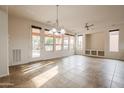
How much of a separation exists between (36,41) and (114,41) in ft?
21.7

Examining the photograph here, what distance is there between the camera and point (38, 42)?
786 centimetres

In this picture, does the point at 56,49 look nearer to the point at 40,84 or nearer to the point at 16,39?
the point at 16,39

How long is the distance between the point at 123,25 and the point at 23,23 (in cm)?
746

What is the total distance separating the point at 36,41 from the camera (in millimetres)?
7688

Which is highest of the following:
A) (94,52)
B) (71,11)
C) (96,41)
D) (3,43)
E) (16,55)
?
(71,11)

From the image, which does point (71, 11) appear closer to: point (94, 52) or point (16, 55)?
point (16, 55)

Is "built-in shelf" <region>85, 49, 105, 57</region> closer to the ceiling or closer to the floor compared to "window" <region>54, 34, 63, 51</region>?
closer to the floor

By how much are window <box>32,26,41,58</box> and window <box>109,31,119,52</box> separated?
6153 mm

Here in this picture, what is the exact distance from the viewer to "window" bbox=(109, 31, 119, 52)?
8.89 meters

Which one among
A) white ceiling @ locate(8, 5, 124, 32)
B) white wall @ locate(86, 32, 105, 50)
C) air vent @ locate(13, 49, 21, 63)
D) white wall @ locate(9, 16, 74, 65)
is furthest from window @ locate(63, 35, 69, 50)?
air vent @ locate(13, 49, 21, 63)

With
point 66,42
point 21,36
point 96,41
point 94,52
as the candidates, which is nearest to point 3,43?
point 21,36

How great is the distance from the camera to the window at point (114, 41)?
8.89 metres

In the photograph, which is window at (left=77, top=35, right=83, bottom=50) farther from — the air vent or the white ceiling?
the air vent
